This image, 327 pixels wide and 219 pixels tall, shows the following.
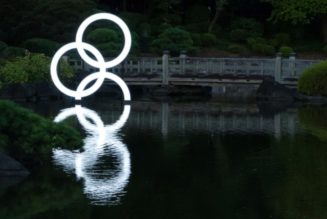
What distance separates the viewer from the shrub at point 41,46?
37.8 meters

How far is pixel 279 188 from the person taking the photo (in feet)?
52.4

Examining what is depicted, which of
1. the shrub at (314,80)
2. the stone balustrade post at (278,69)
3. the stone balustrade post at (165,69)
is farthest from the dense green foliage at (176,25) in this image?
the shrub at (314,80)

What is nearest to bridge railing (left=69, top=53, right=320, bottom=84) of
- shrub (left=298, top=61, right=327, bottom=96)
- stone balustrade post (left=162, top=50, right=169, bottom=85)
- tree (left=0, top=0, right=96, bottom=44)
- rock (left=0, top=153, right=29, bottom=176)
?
stone balustrade post (left=162, top=50, right=169, bottom=85)

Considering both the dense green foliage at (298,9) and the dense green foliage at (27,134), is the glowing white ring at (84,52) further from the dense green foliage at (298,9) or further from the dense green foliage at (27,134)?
the dense green foliage at (27,134)

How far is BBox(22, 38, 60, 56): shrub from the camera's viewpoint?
124 feet

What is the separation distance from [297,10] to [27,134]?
2875 centimetres

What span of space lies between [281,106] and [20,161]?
52.9ft

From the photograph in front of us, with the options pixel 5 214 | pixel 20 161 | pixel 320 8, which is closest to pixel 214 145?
pixel 20 161

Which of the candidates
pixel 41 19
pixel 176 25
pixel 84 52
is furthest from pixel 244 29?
pixel 84 52

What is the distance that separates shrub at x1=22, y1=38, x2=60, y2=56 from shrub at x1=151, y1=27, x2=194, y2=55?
529 cm

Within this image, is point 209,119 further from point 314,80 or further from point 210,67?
point 210,67

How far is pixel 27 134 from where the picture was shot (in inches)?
679

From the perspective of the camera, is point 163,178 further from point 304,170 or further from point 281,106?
point 281,106

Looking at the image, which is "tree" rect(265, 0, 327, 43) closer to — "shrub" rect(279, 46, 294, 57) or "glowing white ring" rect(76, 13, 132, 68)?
"shrub" rect(279, 46, 294, 57)
